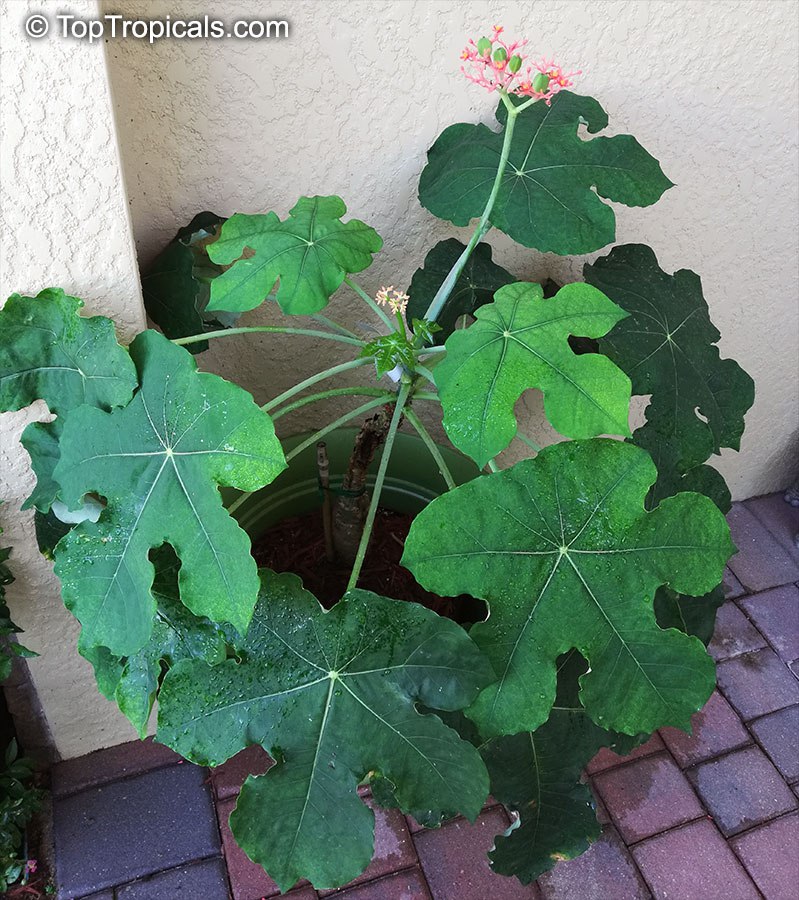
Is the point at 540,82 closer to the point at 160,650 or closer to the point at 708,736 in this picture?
the point at 160,650

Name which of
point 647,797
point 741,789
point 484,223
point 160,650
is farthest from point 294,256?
point 741,789

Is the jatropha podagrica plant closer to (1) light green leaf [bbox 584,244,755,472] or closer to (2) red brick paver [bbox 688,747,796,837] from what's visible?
(1) light green leaf [bbox 584,244,755,472]

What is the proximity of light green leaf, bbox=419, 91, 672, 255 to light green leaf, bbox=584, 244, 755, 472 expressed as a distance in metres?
0.19

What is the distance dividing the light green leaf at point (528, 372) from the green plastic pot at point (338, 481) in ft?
1.83

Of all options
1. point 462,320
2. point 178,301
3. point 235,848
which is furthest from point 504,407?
point 235,848

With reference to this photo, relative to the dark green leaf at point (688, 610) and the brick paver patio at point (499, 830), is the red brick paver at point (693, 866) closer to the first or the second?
the brick paver patio at point (499, 830)

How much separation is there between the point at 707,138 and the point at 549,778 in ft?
4.53

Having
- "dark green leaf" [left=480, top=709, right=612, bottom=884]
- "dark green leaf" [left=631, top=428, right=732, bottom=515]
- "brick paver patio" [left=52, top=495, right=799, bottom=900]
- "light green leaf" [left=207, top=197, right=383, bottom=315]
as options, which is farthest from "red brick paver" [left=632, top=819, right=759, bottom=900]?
"light green leaf" [left=207, top=197, right=383, bottom=315]

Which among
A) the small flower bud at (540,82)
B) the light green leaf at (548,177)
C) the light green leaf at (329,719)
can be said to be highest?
the small flower bud at (540,82)

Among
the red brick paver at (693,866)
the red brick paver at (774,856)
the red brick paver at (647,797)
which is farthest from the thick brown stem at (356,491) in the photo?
the red brick paver at (774,856)

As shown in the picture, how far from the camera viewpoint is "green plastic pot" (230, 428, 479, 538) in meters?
1.70

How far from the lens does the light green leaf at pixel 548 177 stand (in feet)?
4.35

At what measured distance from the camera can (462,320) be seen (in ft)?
5.97

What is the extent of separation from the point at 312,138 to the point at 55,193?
0.54 m
